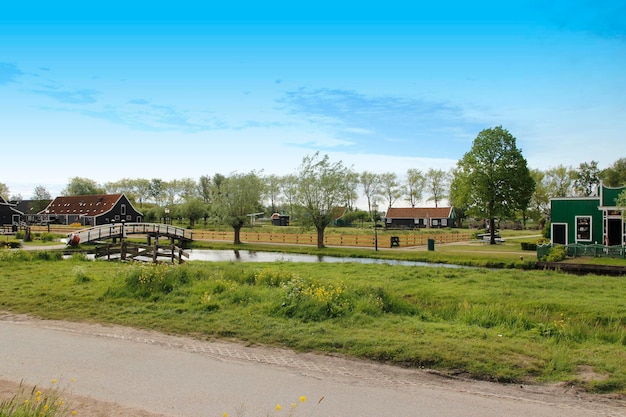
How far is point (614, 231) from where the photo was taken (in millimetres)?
32625

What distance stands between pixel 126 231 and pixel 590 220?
122 ft

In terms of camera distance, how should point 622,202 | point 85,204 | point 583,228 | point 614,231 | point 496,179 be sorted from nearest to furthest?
1. point 622,202
2. point 614,231
3. point 583,228
4. point 496,179
5. point 85,204

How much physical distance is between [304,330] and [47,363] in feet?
15.0

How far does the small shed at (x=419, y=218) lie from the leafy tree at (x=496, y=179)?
35645mm

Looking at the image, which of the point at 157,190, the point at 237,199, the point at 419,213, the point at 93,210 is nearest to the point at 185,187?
the point at 157,190

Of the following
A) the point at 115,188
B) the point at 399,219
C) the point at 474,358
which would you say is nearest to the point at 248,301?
the point at 474,358

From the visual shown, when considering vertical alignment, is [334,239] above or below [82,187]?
below

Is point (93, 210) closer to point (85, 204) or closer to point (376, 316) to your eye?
point (85, 204)

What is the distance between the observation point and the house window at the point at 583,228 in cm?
3378

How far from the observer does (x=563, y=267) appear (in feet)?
87.6

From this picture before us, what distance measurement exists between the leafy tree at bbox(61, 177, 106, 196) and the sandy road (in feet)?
351

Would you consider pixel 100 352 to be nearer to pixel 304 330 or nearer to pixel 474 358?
pixel 304 330

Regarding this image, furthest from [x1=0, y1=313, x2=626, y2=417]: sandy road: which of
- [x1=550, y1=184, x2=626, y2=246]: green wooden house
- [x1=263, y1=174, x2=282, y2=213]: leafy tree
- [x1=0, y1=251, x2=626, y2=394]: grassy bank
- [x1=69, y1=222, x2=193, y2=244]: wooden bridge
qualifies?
[x1=263, y1=174, x2=282, y2=213]: leafy tree

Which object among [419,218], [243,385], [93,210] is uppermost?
[93,210]
